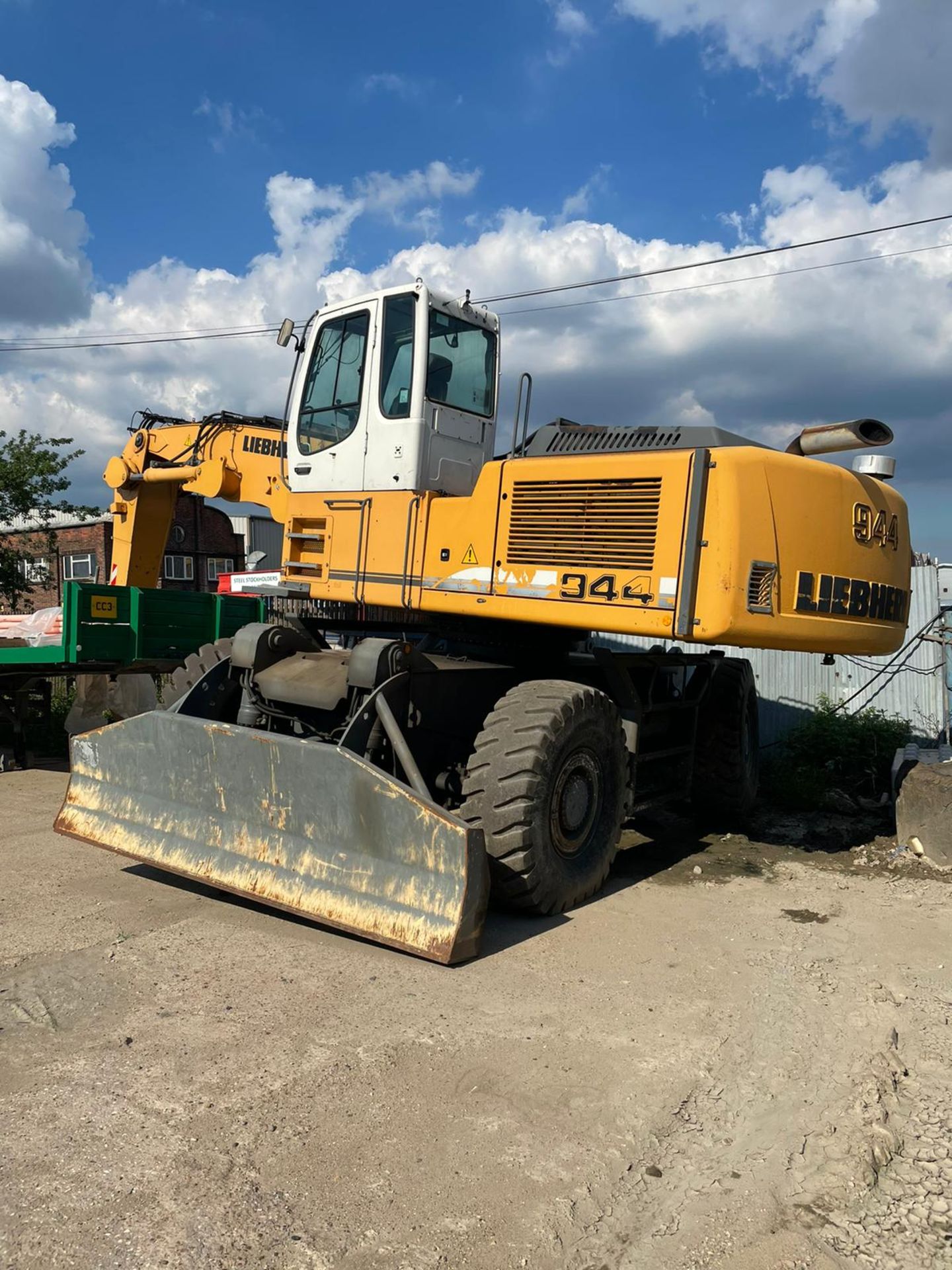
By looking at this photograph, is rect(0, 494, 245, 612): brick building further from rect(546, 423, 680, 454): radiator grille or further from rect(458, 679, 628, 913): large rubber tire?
rect(458, 679, 628, 913): large rubber tire

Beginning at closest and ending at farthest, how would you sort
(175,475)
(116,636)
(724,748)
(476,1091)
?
(476,1091) → (724,748) → (175,475) → (116,636)

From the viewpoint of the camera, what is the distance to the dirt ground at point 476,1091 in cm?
279

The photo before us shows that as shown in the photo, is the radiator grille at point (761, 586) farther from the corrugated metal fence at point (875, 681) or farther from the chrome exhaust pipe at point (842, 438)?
the corrugated metal fence at point (875, 681)

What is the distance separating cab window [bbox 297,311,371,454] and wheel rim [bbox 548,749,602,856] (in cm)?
268

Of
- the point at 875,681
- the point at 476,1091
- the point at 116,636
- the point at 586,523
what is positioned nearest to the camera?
the point at 476,1091

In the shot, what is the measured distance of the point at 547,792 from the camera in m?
5.37

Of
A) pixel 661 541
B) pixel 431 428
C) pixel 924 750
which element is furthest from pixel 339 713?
pixel 924 750

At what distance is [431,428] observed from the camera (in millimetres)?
6168

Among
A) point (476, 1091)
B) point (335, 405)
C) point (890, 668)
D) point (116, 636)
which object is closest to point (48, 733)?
point (116, 636)

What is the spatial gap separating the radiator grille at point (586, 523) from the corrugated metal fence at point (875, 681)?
4959 millimetres

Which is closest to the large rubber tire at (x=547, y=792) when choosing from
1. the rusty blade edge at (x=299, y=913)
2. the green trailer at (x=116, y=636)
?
the rusty blade edge at (x=299, y=913)

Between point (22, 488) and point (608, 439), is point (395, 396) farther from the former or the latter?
point (22, 488)

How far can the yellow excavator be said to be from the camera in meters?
5.19

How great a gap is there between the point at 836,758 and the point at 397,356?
21.9 ft
